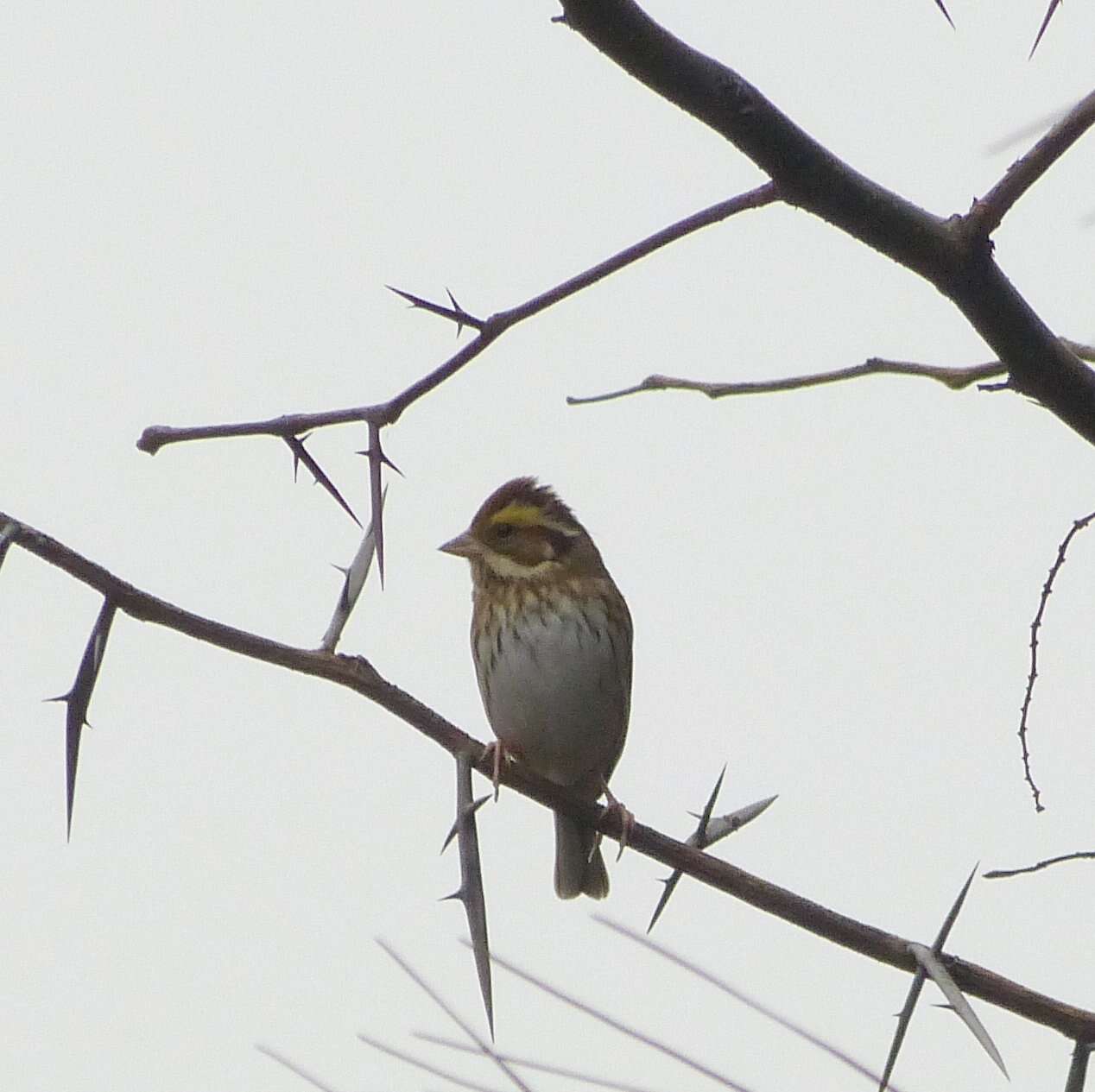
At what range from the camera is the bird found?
6672 millimetres

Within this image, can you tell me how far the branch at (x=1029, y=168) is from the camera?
2.22 metres

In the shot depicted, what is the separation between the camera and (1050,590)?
3156 mm

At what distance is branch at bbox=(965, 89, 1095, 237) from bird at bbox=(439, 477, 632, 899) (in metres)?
4.51

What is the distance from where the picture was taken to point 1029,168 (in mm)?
2273

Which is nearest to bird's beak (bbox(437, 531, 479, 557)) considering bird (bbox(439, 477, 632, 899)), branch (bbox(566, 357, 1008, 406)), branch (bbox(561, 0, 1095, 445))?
bird (bbox(439, 477, 632, 899))

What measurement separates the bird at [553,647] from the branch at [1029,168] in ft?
14.8

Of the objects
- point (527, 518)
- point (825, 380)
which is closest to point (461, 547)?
point (527, 518)

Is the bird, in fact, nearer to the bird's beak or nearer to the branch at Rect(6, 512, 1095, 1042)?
the bird's beak

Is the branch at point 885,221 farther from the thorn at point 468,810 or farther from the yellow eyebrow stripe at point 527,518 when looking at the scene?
the yellow eyebrow stripe at point 527,518

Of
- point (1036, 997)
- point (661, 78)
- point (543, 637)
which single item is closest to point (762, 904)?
point (1036, 997)

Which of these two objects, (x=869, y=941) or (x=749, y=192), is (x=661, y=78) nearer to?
(x=749, y=192)

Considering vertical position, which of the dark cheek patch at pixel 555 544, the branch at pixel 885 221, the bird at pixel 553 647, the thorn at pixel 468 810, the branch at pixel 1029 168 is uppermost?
the dark cheek patch at pixel 555 544

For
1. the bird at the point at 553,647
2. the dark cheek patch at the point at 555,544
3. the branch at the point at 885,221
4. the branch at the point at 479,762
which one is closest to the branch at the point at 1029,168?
the branch at the point at 885,221

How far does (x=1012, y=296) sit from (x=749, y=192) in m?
0.36
